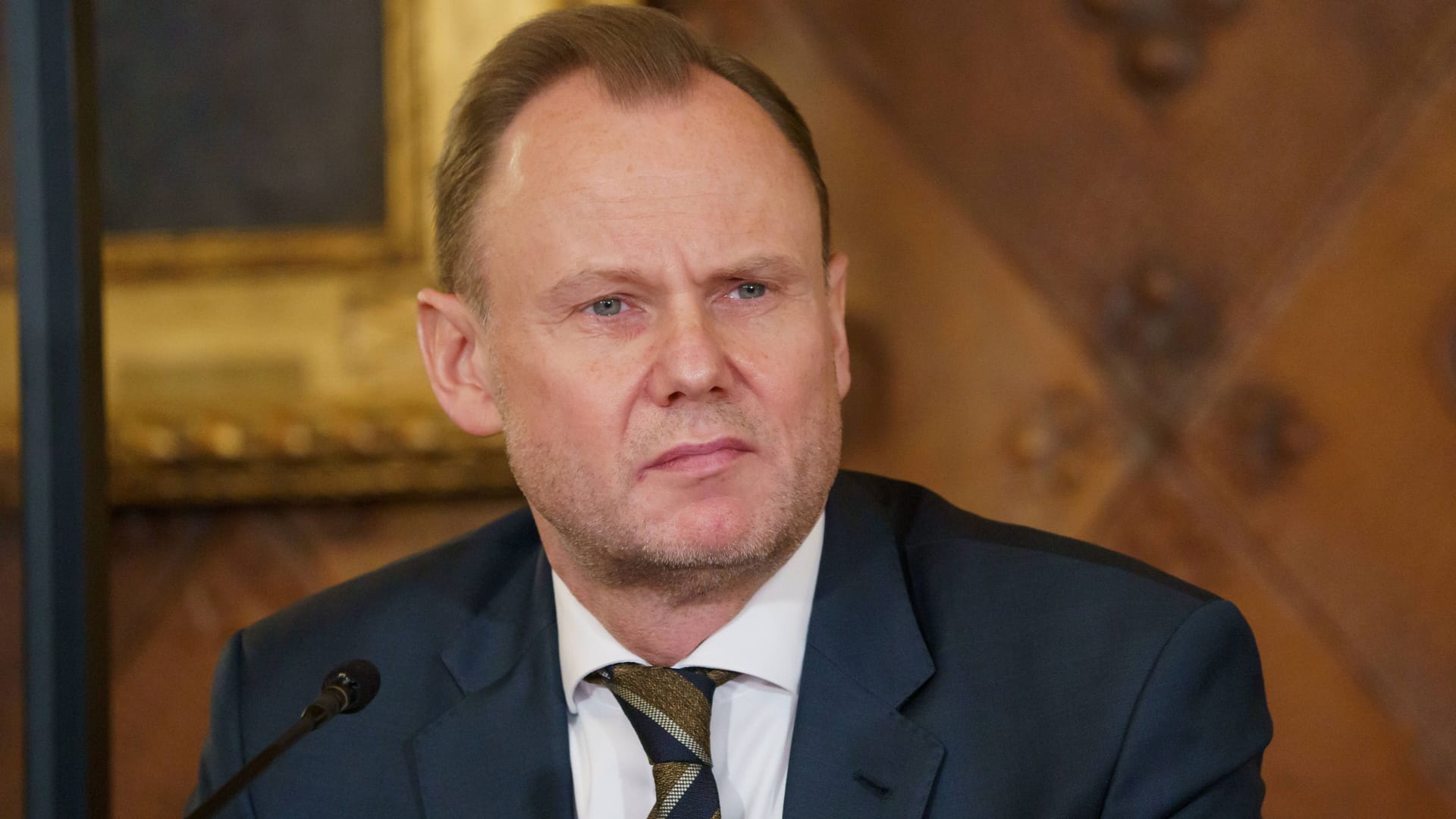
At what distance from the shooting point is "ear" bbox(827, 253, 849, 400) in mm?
1809

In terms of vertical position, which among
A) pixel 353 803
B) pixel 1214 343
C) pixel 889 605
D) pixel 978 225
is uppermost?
pixel 978 225

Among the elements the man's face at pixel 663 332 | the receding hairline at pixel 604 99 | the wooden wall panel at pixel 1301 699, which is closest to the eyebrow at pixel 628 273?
the man's face at pixel 663 332

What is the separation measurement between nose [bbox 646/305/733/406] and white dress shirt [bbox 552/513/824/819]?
0.30 metres

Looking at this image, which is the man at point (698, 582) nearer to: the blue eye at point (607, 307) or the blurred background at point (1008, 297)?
the blue eye at point (607, 307)

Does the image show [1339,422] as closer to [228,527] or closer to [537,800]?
[537,800]

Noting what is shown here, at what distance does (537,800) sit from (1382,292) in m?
1.66

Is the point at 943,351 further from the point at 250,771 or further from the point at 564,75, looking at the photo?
the point at 250,771

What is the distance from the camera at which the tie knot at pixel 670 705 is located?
1583mm

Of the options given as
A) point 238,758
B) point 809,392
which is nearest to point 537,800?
point 238,758

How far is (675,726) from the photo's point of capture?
1603 millimetres

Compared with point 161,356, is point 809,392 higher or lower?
higher

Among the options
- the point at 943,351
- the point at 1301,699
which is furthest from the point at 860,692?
the point at 1301,699

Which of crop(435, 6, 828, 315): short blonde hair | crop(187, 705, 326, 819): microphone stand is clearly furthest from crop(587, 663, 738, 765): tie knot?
crop(435, 6, 828, 315): short blonde hair

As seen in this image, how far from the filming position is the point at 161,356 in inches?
103
